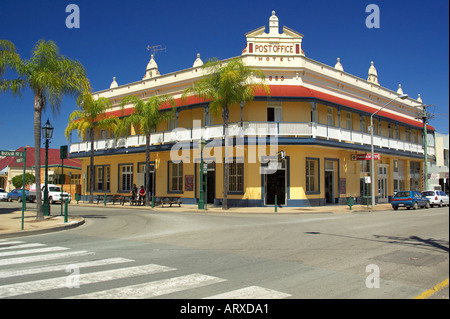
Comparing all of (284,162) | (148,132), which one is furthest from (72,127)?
(284,162)

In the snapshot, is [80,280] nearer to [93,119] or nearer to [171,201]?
[171,201]

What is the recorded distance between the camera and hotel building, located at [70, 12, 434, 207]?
2761cm

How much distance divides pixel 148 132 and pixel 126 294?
24.7m

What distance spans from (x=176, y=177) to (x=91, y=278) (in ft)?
82.7

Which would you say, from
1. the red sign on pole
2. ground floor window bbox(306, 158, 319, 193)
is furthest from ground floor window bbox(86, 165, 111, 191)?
the red sign on pole

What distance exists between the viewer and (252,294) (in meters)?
6.12

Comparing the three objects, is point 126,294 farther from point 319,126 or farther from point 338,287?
point 319,126

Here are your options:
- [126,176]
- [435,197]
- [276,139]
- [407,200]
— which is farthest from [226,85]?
[435,197]

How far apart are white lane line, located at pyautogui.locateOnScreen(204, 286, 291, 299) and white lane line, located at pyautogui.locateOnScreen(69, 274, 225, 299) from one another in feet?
2.31

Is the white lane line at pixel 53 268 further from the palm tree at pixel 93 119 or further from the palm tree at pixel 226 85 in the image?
the palm tree at pixel 93 119

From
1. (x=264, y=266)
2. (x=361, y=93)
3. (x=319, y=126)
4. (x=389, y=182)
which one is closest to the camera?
(x=264, y=266)

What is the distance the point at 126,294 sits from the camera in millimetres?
6156

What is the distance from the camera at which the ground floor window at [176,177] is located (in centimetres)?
3205

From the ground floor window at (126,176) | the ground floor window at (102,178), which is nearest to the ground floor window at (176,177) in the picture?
the ground floor window at (126,176)
